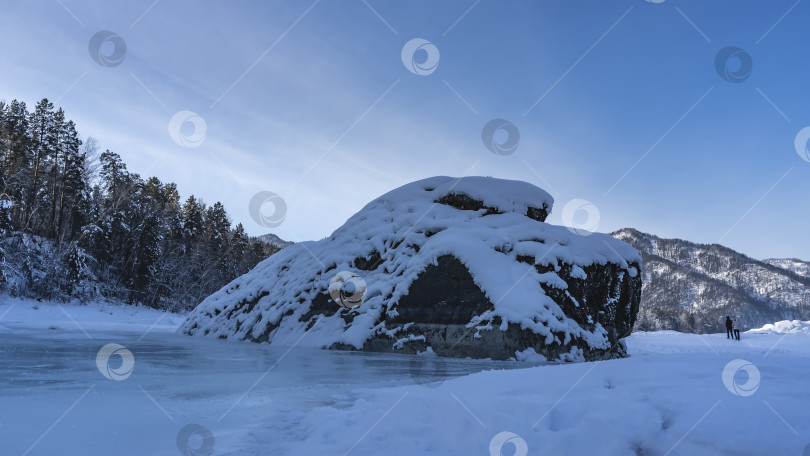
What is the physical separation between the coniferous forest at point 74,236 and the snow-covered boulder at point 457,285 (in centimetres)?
1752

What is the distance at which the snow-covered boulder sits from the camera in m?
9.04

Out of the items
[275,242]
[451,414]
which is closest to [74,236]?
[451,414]

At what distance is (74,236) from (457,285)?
32.9 metres

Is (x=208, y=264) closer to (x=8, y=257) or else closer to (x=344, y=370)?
(x=8, y=257)

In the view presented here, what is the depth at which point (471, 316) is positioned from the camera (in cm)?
923

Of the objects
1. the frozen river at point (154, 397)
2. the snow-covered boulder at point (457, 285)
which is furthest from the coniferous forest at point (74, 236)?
the frozen river at point (154, 397)

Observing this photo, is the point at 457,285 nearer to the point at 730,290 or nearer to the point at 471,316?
the point at 471,316

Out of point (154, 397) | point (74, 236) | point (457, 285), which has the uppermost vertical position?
point (74, 236)

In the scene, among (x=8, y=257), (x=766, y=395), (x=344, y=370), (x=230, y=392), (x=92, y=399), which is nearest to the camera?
(x=766, y=395)

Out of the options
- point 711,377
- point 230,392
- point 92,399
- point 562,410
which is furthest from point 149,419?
point 711,377

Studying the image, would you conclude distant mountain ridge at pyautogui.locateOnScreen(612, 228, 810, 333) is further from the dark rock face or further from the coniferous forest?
the dark rock face

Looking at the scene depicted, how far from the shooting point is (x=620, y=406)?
245 cm

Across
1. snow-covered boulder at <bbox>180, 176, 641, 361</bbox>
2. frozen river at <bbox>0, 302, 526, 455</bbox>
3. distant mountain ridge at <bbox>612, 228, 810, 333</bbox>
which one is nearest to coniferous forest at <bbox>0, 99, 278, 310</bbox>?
snow-covered boulder at <bbox>180, 176, 641, 361</bbox>

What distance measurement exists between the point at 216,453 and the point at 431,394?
1.65m
